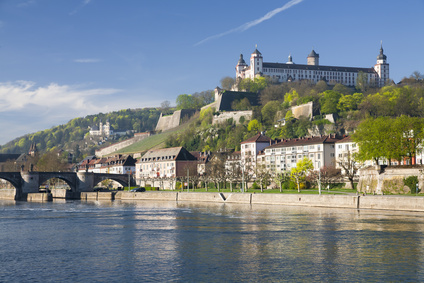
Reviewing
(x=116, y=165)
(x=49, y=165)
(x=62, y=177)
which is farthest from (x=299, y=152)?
(x=49, y=165)

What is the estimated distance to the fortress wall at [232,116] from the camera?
129 m

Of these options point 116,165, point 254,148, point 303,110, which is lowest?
point 116,165

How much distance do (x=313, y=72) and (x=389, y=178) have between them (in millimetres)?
111574

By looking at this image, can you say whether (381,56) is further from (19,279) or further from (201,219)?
(19,279)

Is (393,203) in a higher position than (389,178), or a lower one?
lower

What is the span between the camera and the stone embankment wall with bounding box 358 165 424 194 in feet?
165

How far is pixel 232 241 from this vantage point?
3097 cm

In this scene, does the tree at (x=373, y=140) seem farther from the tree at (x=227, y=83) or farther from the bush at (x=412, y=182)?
the tree at (x=227, y=83)

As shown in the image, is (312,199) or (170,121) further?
(170,121)

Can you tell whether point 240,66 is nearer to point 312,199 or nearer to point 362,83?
point 362,83

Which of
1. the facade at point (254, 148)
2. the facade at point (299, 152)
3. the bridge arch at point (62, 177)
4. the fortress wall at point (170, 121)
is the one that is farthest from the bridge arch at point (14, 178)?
the fortress wall at point (170, 121)

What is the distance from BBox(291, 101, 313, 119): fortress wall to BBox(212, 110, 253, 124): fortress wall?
12.3 metres

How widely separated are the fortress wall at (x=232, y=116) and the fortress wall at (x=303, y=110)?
40.3ft

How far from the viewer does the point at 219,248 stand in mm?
28703
